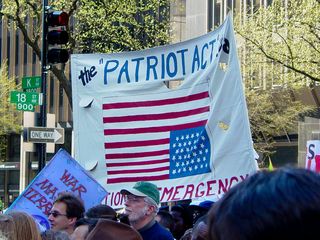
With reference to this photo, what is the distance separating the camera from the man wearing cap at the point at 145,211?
18.7 ft

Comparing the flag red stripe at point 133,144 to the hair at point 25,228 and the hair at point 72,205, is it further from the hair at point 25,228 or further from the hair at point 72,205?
the hair at point 25,228

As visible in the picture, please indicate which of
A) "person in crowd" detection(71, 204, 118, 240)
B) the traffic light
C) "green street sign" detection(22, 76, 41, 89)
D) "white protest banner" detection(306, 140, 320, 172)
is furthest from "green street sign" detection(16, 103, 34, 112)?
"person in crowd" detection(71, 204, 118, 240)

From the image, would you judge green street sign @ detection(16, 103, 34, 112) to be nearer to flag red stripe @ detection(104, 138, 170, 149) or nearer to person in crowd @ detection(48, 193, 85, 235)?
flag red stripe @ detection(104, 138, 170, 149)

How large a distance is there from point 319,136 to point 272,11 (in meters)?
4.78

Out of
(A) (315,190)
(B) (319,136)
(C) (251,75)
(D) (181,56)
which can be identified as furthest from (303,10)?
(A) (315,190)

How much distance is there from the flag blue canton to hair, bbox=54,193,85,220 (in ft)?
4.72

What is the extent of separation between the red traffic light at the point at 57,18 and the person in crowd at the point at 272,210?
1092cm

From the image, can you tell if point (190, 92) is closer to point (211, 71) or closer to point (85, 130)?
point (211, 71)

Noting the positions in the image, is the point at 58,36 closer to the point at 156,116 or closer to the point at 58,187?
the point at 156,116

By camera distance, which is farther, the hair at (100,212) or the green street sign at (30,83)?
the green street sign at (30,83)

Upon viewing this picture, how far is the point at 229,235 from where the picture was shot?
132 cm

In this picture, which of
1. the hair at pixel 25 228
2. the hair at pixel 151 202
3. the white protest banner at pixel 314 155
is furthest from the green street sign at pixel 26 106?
the hair at pixel 25 228

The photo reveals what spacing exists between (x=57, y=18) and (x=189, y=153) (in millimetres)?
5591

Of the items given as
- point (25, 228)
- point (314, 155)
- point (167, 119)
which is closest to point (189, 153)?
point (167, 119)
